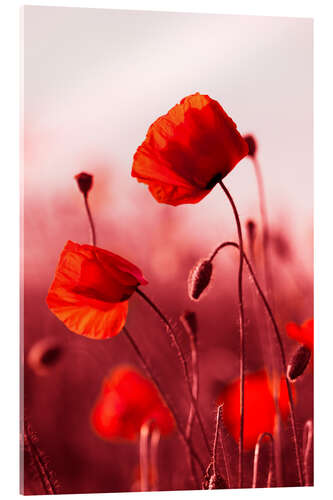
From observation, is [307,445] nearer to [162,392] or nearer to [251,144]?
[162,392]

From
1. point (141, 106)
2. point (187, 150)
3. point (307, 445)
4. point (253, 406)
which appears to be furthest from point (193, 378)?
point (141, 106)

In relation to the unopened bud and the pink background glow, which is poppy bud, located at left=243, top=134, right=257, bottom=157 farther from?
the unopened bud

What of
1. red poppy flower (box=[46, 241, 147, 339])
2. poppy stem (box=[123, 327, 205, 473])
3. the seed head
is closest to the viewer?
red poppy flower (box=[46, 241, 147, 339])

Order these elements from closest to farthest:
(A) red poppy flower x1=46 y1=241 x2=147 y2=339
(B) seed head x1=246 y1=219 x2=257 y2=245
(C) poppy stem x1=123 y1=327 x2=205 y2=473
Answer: (A) red poppy flower x1=46 y1=241 x2=147 y2=339
(C) poppy stem x1=123 y1=327 x2=205 y2=473
(B) seed head x1=246 y1=219 x2=257 y2=245

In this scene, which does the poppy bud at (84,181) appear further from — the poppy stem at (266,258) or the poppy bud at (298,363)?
the poppy bud at (298,363)

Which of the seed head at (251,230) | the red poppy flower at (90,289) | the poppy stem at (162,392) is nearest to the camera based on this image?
the red poppy flower at (90,289)

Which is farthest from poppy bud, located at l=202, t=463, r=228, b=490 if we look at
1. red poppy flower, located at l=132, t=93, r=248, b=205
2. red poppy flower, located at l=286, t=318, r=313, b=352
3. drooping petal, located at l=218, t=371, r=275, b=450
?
red poppy flower, located at l=132, t=93, r=248, b=205

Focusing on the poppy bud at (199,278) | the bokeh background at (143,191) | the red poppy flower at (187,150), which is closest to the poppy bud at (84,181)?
the bokeh background at (143,191)
